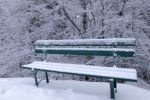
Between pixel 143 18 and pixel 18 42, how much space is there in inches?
201

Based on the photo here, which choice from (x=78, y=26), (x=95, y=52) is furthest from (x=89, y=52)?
(x=78, y=26)

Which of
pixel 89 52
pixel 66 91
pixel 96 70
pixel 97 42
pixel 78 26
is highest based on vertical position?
pixel 78 26

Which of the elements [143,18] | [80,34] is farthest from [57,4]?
[143,18]

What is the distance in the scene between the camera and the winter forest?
7859mm

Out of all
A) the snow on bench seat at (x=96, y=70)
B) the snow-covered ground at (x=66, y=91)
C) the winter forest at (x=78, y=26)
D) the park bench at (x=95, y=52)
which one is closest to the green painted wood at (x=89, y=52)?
the park bench at (x=95, y=52)

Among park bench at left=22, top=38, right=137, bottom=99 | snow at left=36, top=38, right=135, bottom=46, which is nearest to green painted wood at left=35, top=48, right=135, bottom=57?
park bench at left=22, top=38, right=137, bottom=99

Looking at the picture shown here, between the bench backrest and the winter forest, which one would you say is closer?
the bench backrest

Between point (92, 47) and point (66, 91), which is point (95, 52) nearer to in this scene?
point (92, 47)

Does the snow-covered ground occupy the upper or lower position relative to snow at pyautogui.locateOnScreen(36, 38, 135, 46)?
lower

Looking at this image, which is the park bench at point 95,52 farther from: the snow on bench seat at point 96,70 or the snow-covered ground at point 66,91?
the snow-covered ground at point 66,91

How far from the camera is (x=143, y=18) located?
27.5 feet

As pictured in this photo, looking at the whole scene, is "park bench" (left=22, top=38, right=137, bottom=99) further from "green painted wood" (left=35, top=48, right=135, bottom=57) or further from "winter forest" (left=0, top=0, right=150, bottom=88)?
"winter forest" (left=0, top=0, right=150, bottom=88)

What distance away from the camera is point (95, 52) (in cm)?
423

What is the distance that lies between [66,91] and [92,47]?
97 centimetres
